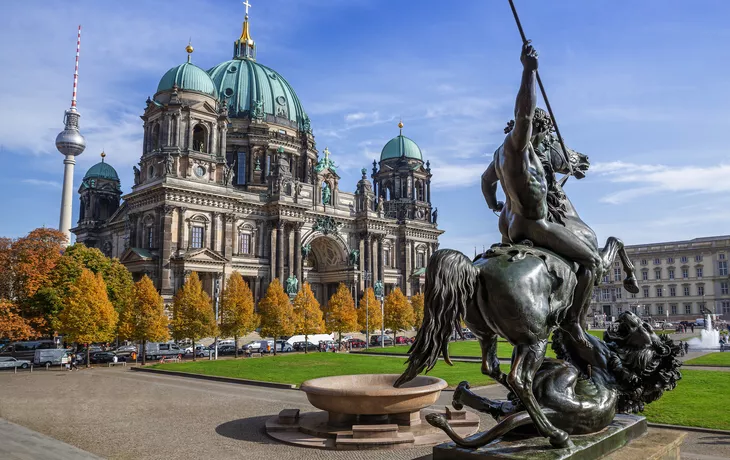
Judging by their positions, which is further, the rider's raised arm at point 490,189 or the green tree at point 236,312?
the green tree at point 236,312

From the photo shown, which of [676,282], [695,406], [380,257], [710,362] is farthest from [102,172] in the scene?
[676,282]

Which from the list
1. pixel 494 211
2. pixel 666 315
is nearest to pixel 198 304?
pixel 494 211

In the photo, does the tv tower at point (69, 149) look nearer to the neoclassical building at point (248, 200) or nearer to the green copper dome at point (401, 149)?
the neoclassical building at point (248, 200)

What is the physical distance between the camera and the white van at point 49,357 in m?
44.5

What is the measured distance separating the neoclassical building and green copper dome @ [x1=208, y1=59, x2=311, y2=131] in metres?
0.21

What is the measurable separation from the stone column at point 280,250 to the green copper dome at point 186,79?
60.6 feet

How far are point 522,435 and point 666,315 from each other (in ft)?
383

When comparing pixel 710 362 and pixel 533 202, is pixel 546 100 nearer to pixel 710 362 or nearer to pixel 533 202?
pixel 533 202

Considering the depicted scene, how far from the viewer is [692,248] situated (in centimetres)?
10719

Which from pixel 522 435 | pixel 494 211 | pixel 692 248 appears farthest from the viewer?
pixel 692 248

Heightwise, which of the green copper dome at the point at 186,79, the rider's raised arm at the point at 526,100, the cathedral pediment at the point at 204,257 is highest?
the green copper dome at the point at 186,79

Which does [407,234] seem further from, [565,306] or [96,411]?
[565,306]

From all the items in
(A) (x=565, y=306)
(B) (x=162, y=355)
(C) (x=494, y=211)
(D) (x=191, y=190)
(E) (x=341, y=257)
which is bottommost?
(B) (x=162, y=355)

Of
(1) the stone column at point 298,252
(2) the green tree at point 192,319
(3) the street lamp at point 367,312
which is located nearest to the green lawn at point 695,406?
(2) the green tree at point 192,319
